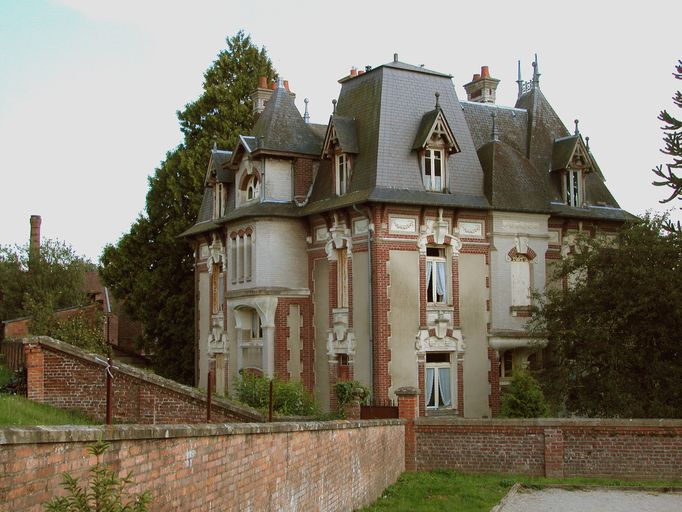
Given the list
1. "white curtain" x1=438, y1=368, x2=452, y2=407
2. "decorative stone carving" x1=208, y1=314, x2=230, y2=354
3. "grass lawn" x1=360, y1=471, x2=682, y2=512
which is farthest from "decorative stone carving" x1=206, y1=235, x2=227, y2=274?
"grass lawn" x1=360, y1=471, x2=682, y2=512

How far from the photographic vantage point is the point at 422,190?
102 ft

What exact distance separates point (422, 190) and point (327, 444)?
18.0 meters

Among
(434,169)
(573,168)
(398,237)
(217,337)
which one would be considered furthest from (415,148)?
(217,337)

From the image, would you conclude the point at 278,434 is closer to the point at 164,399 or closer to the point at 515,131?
the point at 164,399

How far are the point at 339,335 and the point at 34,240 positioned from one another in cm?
4047

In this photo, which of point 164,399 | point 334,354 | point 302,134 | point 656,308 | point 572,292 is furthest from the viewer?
point 302,134

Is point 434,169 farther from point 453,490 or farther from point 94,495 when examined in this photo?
point 94,495

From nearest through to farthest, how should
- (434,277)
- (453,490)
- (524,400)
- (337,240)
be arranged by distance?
1. (453,490)
2. (524,400)
3. (434,277)
4. (337,240)

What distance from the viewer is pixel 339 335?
31.5 m

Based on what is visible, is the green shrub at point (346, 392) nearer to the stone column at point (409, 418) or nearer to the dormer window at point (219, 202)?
the stone column at point (409, 418)

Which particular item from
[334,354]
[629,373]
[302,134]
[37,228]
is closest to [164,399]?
[334,354]

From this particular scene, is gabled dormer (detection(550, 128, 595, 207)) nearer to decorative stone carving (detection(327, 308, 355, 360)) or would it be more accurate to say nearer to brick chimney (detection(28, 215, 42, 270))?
decorative stone carving (detection(327, 308, 355, 360))

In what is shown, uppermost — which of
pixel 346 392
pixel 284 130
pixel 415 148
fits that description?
pixel 284 130

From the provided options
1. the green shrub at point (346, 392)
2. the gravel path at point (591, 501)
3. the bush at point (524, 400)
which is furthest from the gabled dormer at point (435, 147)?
the gravel path at point (591, 501)
